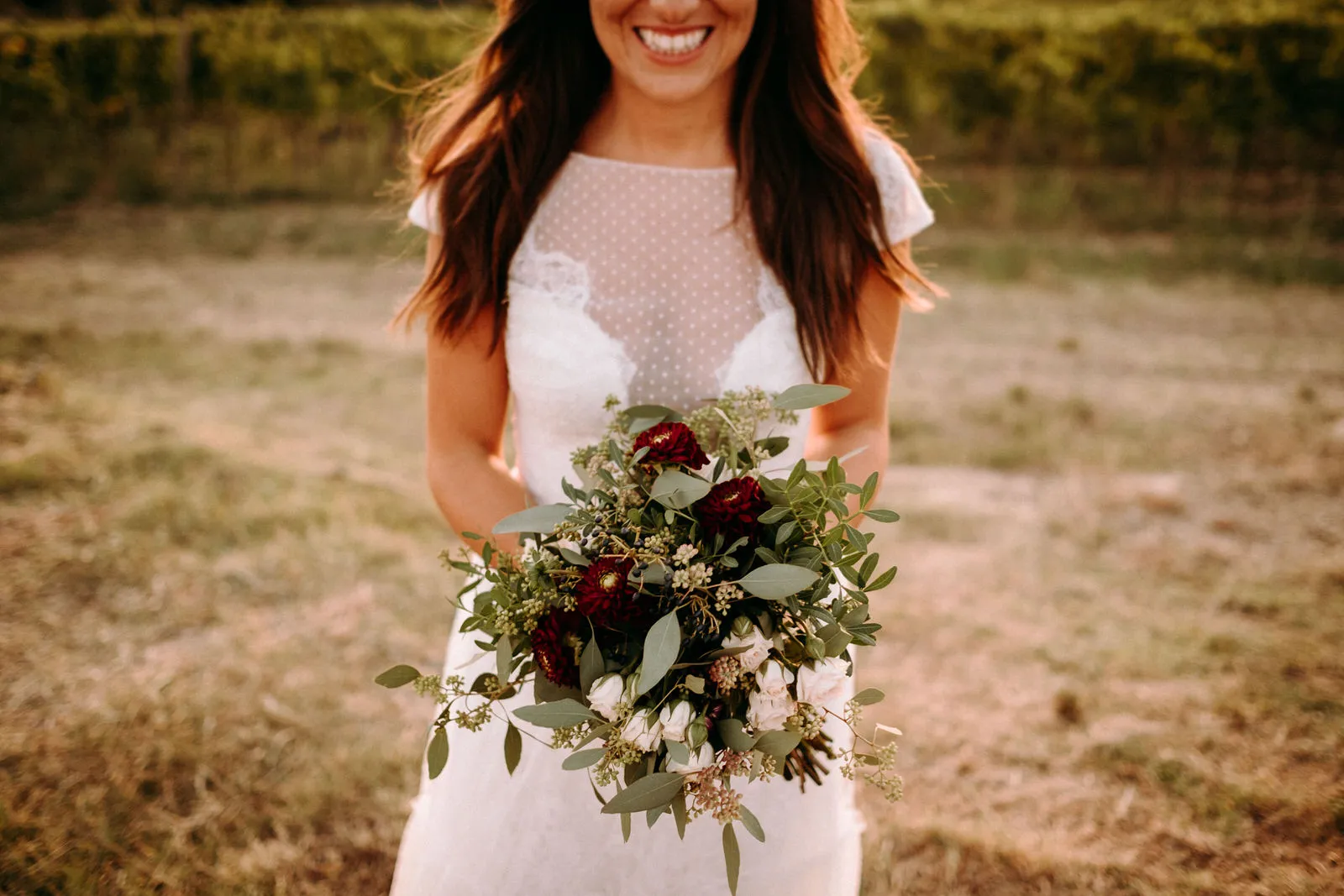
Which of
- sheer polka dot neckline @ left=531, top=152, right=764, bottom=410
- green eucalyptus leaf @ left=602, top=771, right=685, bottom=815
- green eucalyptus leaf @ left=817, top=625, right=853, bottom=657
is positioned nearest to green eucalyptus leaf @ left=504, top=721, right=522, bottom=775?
green eucalyptus leaf @ left=602, top=771, right=685, bottom=815

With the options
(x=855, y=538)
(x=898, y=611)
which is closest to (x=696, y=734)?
(x=855, y=538)

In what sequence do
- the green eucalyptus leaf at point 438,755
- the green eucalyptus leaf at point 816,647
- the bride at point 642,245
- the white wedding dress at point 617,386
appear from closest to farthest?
the green eucalyptus leaf at point 816,647 → the green eucalyptus leaf at point 438,755 → the white wedding dress at point 617,386 → the bride at point 642,245

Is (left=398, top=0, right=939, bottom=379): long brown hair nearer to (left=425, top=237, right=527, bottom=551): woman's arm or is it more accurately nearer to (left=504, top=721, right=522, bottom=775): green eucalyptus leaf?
(left=425, top=237, right=527, bottom=551): woman's arm

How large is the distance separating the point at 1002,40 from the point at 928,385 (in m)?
6.86

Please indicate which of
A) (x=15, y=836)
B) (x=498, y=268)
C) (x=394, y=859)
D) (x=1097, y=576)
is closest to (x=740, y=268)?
(x=498, y=268)

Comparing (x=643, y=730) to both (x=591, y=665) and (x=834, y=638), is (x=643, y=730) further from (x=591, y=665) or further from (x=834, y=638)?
(x=834, y=638)

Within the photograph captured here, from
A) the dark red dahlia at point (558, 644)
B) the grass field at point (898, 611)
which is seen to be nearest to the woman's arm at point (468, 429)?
the dark red dahlia at point (558, 644)

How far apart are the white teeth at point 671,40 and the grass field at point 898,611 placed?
7.46 feet

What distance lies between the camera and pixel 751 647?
1.37 metres

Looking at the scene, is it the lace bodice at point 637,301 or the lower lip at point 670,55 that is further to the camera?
the lace bodice at point 637,301

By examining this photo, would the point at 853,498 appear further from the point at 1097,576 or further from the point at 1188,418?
the point at 1188,418

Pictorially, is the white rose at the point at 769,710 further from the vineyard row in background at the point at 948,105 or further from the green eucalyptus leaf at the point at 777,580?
the vineyard row in background at the point at 948,105

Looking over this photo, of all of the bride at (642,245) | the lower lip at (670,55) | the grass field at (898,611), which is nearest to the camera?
the lower lip at (670,55)

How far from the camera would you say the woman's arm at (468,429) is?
2031 mm
